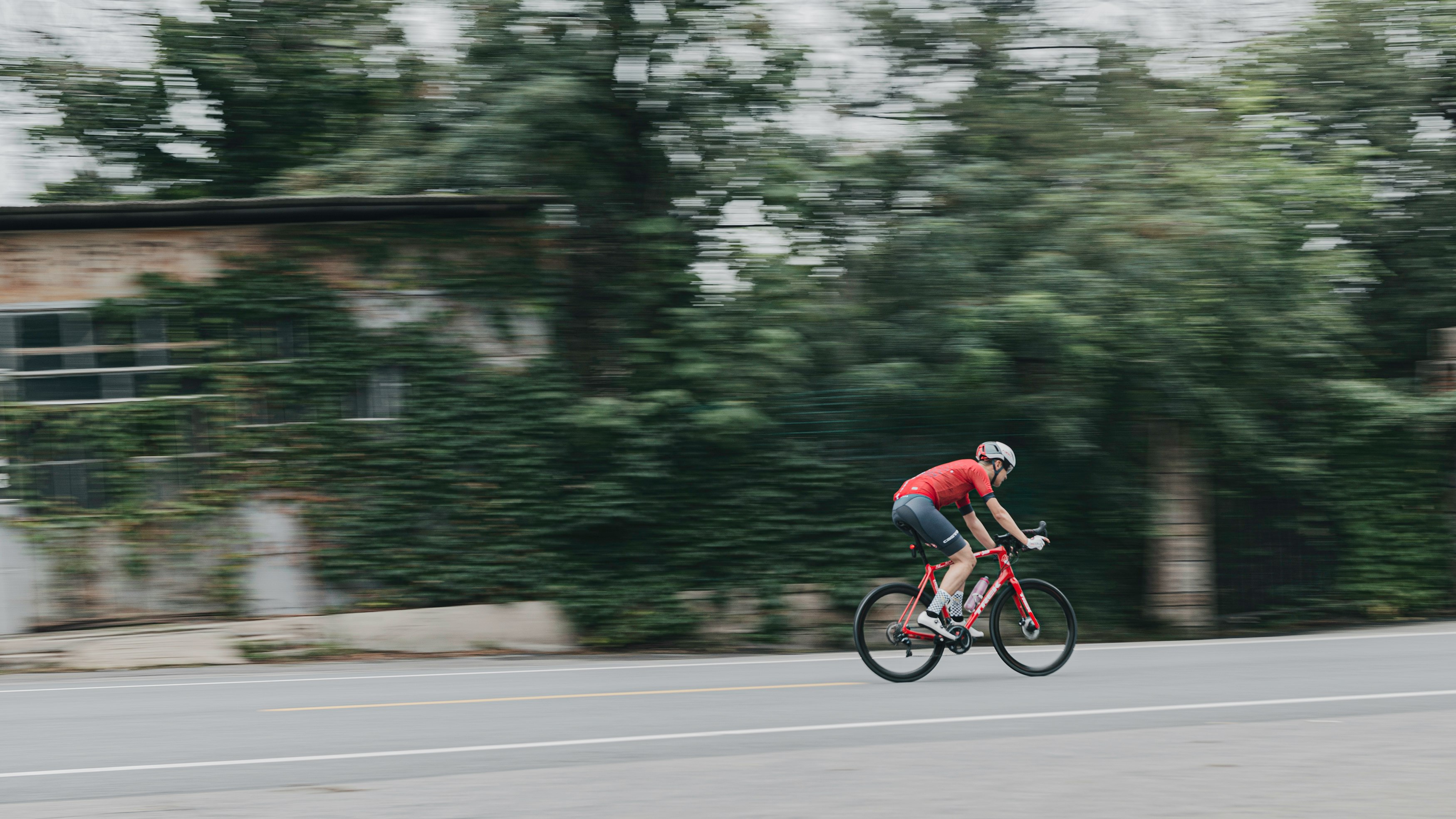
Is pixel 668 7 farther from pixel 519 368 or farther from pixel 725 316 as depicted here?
pixel 519 368

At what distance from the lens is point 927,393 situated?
11.8 metres

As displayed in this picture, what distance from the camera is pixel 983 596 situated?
9.07 metres

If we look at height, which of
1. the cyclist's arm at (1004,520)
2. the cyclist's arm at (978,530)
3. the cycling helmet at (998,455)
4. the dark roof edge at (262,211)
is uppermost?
the dark roof edge at (262,211)

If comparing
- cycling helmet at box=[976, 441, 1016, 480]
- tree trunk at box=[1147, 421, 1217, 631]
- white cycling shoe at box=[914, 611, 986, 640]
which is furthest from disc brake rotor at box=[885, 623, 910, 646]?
tree trunk at box=[1147, 421, 1217, 631]

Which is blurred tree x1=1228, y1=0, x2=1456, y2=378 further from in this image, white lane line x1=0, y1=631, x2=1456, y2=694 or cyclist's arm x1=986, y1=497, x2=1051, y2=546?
cyclist's arm x1=986, y1=497, x2=1051, y2=546

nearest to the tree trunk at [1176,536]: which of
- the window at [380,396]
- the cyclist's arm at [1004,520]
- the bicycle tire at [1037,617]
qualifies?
the bicycle tire at [1037,617]

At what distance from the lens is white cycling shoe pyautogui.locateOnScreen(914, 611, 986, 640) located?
8797 mm

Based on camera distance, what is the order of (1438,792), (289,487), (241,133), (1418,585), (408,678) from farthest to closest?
(241,133) → (1418,585) → (289,487) → (408,678) → (1438,792)

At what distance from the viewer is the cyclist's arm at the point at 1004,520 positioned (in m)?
8.66

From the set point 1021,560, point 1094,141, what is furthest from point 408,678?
point 1094,141

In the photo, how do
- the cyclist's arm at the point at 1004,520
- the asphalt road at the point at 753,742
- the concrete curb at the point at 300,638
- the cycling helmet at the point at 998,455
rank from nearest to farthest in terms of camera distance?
the asphalt road at the point at 753,742 < the cyclist's arm at the point at 1004,520 < the cycling helmet at the point at 998,455 < the concrete curb at the point at 300,638

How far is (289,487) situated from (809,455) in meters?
5.33

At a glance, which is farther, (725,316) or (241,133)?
(241,133)

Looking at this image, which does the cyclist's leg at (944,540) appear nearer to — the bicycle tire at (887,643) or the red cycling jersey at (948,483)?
the red cycling jersey at (948,483)
